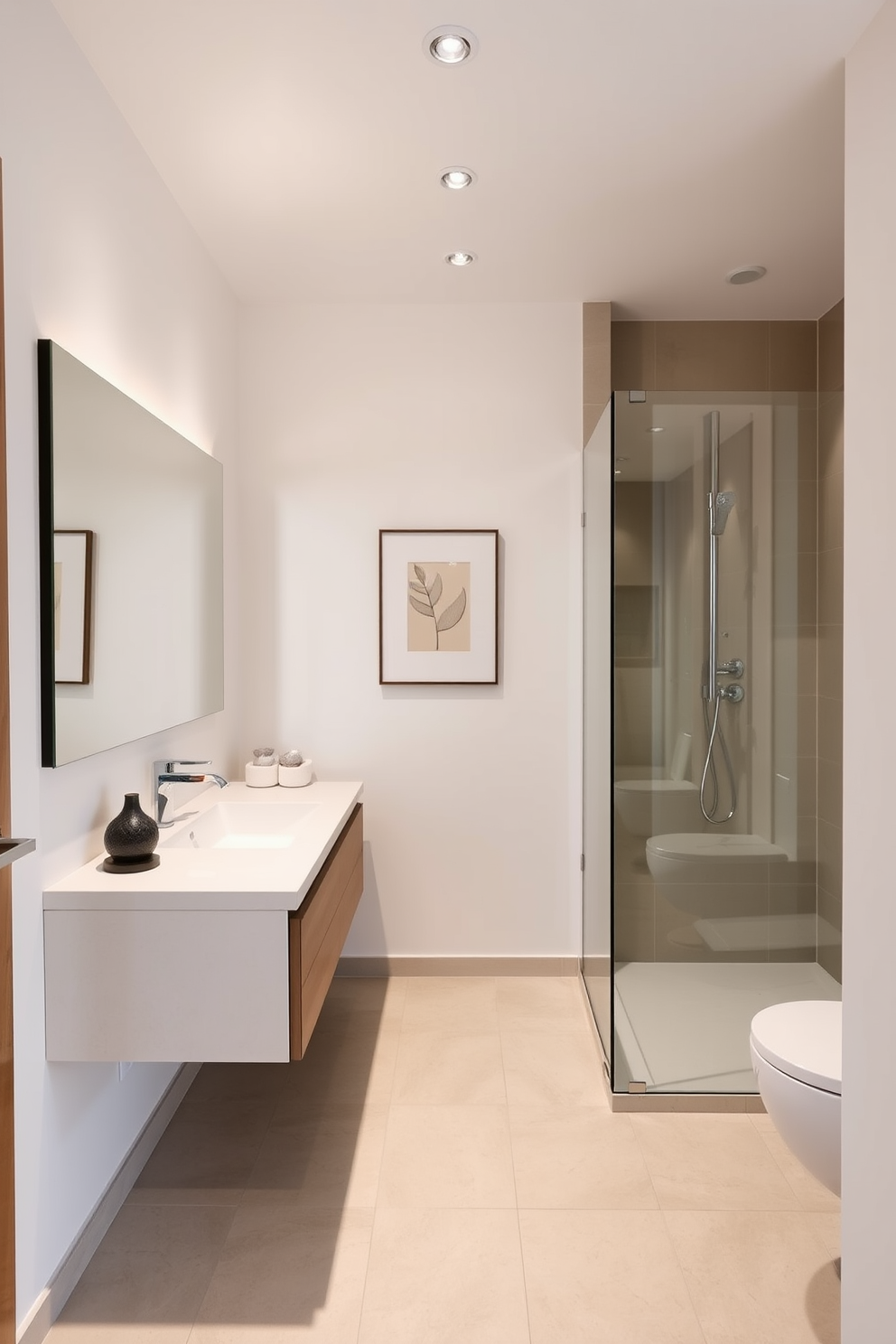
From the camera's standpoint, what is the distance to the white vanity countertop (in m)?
1.82

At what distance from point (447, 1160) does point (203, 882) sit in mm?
1036

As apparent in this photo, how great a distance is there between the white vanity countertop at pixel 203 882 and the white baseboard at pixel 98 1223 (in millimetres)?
731

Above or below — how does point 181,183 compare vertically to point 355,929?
above

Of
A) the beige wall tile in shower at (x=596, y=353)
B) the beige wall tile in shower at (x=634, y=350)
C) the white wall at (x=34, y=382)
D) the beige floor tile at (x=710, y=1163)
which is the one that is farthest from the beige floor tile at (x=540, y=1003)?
the beige wall tile in shower at (x=634, y=350)

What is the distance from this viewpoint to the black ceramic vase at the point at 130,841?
1943 mm

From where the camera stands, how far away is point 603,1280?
185cm

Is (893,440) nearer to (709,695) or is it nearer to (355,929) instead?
(709,695)

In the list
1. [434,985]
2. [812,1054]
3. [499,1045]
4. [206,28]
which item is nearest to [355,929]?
[434,985]

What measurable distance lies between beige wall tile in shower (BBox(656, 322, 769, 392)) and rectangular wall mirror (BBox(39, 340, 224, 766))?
1.82m

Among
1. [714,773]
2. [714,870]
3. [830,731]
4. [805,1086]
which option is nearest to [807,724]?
[830,731]

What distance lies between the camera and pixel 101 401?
1978 millimetres

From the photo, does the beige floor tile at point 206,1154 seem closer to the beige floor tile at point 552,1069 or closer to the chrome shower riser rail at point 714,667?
the beige floor tile at point 552,1069

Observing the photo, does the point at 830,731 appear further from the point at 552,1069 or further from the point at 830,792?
the point at 552,1069

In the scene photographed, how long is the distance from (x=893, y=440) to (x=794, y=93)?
1.04 meters
